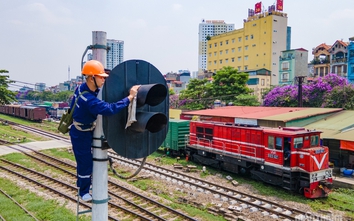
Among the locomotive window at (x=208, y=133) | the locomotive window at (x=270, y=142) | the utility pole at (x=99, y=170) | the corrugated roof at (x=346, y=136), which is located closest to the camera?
the utility pole at (x=99, y=170)

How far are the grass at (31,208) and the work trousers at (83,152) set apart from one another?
24.2 feet

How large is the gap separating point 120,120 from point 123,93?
0.64ft

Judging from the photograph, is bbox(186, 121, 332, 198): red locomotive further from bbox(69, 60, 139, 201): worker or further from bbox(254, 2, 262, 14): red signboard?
bbox(254, 2, 262, 14): red signboard

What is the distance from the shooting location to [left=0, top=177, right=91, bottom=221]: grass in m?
9.20

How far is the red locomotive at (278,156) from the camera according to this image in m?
12.7

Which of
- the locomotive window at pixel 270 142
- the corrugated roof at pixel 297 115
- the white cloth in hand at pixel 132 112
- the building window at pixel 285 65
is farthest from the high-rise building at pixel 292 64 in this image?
the white cloth in hand at pixel 132 112

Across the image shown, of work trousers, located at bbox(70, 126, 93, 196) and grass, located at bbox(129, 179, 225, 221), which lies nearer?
work trousers, located at bbox(70, 126, 93, 196)

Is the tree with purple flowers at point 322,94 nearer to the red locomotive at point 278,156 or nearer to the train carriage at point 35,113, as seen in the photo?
the red locomotive at point 278,156

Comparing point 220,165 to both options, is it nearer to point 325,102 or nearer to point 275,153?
point 275,153

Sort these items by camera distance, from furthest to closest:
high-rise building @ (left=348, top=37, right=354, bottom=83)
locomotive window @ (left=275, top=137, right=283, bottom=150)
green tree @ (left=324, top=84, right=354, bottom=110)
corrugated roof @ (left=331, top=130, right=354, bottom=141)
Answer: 1. high-rise building @ (left=348, top=37, right=354, bottom=83)
2. green tree @ (left=324, top=84, right=354, bottom=110)
3. corrugated roof @ (left=331, top=130, right=354, bottom=141)
4. locomotive window @ (left=275, top=137, right=283, bottom=150)

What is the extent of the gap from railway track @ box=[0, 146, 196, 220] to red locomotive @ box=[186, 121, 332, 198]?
19.1ft

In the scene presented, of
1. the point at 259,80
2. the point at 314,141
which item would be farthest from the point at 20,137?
the point at 259,80

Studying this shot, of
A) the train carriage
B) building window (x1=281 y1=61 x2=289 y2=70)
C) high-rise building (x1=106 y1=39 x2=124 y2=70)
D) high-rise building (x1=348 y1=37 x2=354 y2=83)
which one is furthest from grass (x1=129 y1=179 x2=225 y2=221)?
building window (x1=281 y1=61 x2=289 y2=70)

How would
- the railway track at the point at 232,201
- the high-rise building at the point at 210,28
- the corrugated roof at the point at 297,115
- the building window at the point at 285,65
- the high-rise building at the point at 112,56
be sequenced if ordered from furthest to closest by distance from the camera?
the high-rise building at the point at 210,28 → the building window at the point at 285,65 → the corrugated roof at the point at 297,115 → the railway track at the point at 232,201 → the high-rise building at the point at 112,56
